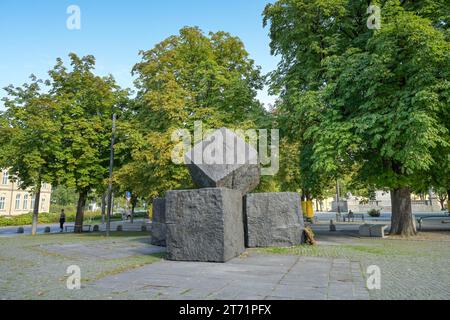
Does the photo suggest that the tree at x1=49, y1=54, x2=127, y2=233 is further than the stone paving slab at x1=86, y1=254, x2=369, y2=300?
Yes

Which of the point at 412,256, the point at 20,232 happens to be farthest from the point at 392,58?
the point at 20,232

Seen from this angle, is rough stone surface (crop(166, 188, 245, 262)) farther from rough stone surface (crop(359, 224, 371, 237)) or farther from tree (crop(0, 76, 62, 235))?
tree (crop(0, 76, 62, 235))

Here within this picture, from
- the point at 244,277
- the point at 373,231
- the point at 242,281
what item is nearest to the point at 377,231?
the point at 373,231

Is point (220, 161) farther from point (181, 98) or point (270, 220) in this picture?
point (181, 98)

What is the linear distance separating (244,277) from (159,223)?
6.81 meters

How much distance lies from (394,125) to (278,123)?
20.7 ft

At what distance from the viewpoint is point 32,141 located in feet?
66.6

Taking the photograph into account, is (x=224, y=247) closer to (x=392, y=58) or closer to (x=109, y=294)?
(x=109, y=294)

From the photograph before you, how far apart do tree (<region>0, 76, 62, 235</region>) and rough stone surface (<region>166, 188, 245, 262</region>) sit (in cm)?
1458

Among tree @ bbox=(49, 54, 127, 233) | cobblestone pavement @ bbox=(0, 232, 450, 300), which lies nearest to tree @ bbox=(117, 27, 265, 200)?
tree @ bbox=(49, 54, 127, 233)

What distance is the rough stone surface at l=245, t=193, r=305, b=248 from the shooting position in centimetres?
1142

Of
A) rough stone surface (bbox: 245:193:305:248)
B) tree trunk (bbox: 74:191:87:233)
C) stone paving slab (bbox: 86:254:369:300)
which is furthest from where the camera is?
tree trunk (bbox: 74:191:87:233)

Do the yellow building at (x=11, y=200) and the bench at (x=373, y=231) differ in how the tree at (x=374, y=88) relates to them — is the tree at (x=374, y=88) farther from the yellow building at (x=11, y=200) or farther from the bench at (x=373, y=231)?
the yellow building at (x=11, y=200)

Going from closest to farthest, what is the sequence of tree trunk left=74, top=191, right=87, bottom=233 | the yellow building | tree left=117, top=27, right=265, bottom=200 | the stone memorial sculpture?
the stone memorial sculpture → tree left=117, top=27, right=265, bottom=200 → tree trunk left=74, top=191, right=87, bottom=233 → the yellow building
